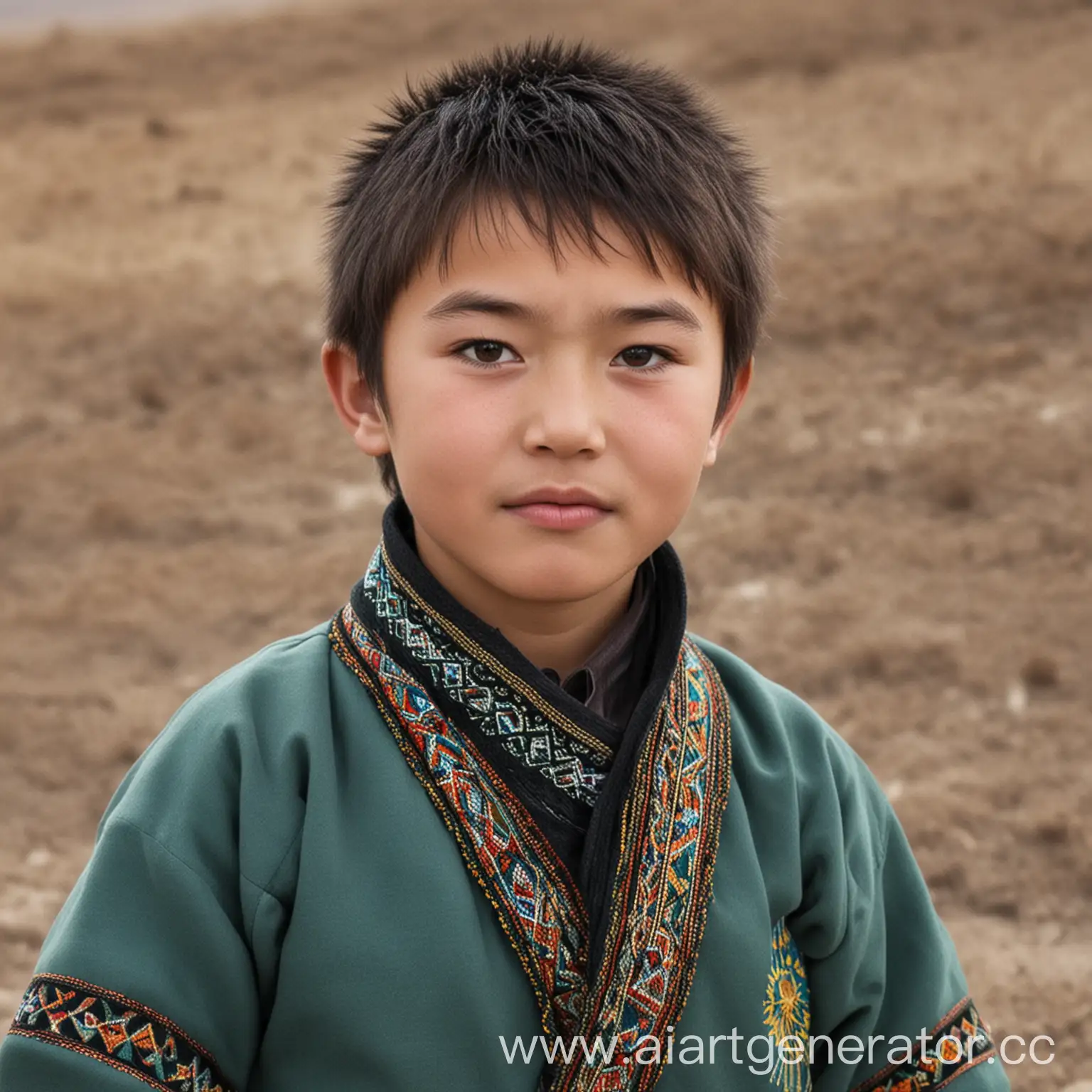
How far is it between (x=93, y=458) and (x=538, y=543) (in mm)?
3049

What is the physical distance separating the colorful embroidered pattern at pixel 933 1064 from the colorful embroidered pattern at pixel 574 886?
0.31m

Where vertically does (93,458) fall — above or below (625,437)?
above

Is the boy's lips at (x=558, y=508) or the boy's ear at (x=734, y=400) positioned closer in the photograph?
the boy's lips at (x=558, y=508)

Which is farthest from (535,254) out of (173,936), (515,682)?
(173,936)

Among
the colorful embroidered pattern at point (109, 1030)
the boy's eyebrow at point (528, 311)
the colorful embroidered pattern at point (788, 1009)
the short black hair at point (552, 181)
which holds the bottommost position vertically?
the colorful embroidered pattern at point (109, 1030)

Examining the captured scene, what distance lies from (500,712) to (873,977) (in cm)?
54

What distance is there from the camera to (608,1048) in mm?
1561

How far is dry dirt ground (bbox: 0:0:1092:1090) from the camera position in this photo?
300 centimetres

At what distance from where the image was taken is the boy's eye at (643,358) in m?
1.55

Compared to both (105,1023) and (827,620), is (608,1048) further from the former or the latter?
(827,620)

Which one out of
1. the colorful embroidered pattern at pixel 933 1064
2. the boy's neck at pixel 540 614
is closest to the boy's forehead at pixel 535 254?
the boy's neck at pixel 540 614

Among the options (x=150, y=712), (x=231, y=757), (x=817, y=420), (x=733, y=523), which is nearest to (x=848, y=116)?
(x=817, y=420)

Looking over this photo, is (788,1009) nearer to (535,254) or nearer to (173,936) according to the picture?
(173,936)

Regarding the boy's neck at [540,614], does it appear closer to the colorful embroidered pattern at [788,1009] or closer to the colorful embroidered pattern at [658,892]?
the colorful embroidered pattern at [658,892]
